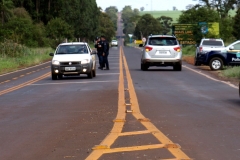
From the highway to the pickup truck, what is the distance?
1217 centimetres

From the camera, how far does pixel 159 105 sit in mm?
14812

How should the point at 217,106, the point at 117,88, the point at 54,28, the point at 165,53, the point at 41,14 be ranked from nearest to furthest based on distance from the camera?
the point at 217,106 → the point at 117,88 → the point at 165,53 → the point at 54,28 → the point at 41,14

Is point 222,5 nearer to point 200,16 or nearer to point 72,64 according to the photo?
point 200,16

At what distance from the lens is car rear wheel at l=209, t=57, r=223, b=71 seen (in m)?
32.7

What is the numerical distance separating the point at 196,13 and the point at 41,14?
31.0 meters

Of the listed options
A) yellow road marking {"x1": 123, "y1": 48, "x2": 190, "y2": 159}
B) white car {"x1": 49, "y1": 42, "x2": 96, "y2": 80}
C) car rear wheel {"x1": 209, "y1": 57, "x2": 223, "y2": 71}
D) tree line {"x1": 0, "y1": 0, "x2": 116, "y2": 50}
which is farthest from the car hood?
tree line {"x1": 0, "y1": 0, "x2": 116, "y2": 50}

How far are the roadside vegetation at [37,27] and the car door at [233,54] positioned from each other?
44.1 feet

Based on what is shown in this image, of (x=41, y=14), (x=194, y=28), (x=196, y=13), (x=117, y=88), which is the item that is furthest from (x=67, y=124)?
(x=41, y=14)

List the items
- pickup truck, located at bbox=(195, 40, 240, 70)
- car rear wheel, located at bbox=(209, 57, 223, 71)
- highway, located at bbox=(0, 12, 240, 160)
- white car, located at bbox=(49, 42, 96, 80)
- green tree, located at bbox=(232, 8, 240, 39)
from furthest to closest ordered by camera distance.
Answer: green tree, located at bbox=(232, 8, 240, 39) → car rear wheel, located at bbox=(209, 57, 223, 71) → pickup truck, located at bbox=(195, 40, 240, 70) → white car, located at bbox=(49, 42, 96, 80) → highway, located at bbox=(0, 12, 240, 160)

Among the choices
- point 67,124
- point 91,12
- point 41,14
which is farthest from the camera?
point 91,12

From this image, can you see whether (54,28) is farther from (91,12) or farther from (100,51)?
(100,51)

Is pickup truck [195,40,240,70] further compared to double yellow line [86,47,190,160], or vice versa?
pickup truck [195,40,240,70]

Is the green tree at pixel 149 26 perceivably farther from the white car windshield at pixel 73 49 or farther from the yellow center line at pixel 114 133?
the yellow center line at pixel 114 133

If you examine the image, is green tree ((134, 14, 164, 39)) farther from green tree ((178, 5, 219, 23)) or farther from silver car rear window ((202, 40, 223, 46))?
silver car rear window ((202, 40, 223, 46))
